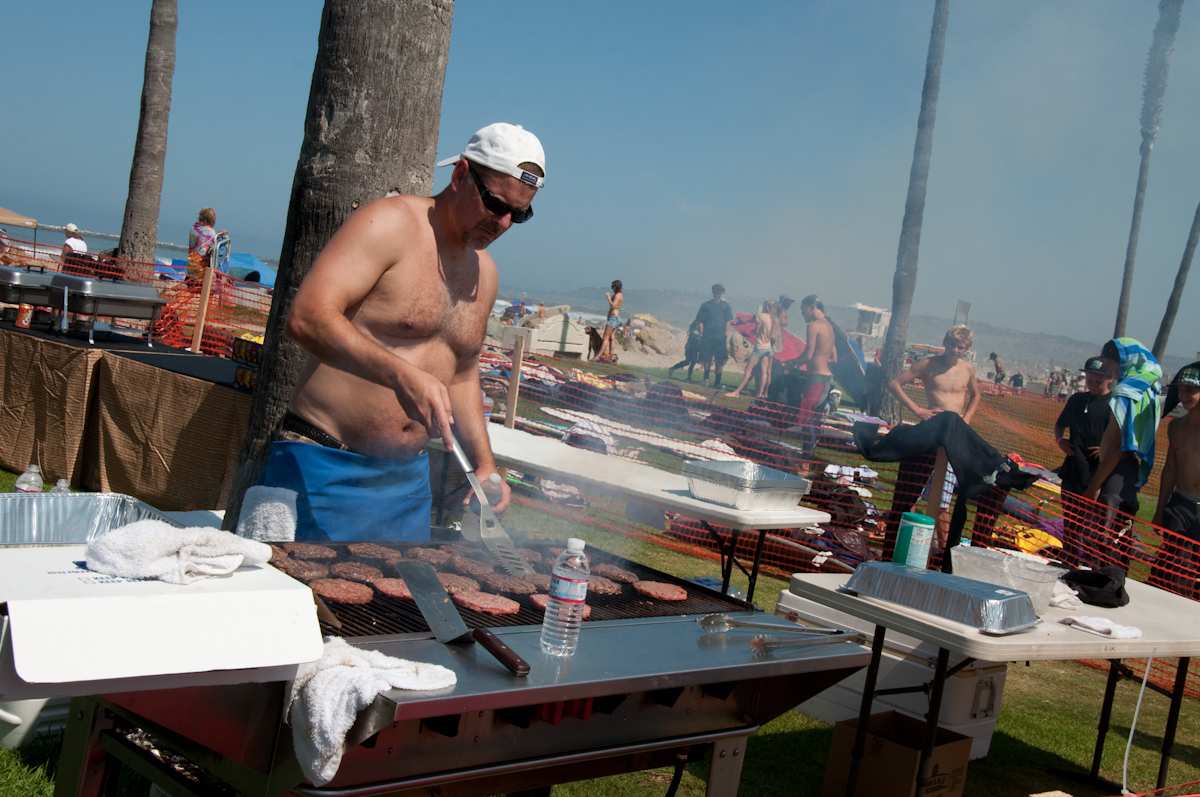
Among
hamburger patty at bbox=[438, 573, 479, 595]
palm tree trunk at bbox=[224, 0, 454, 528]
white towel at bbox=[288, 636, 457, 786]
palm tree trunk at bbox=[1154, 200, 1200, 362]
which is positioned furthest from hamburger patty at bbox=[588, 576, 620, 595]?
palm tree trunk at bbox=[1154, 200, 1200, 362]

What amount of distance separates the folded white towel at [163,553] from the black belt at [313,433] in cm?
136

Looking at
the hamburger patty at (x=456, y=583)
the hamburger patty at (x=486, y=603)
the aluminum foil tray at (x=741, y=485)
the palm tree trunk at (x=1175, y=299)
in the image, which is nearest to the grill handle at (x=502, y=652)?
the hamburger patty at (x=486, y=603)

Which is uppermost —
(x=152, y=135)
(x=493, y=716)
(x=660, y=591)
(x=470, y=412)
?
(x=152, y=135)

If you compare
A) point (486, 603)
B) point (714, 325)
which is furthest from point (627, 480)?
point (714, 325)

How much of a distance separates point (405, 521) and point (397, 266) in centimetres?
82

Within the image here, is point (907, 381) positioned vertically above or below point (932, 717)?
above

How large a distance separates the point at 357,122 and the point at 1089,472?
614 centimetres

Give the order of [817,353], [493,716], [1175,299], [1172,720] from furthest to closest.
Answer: [1175,299], [817,353], [1172,720], [493,716]

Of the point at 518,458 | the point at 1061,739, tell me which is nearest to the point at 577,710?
the point at 518,458

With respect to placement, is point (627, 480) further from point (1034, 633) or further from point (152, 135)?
point (152, 135)

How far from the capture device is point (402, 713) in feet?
5.75

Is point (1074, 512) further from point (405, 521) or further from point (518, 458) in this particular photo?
point (405, 521)

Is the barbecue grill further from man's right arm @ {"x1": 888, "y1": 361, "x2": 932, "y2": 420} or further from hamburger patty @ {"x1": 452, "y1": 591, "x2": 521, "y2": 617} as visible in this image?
man's right arm @ {"x1": 888, "y1": 361, "x2": 932, "y2": 420}

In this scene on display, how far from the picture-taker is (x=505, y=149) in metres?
2.93
